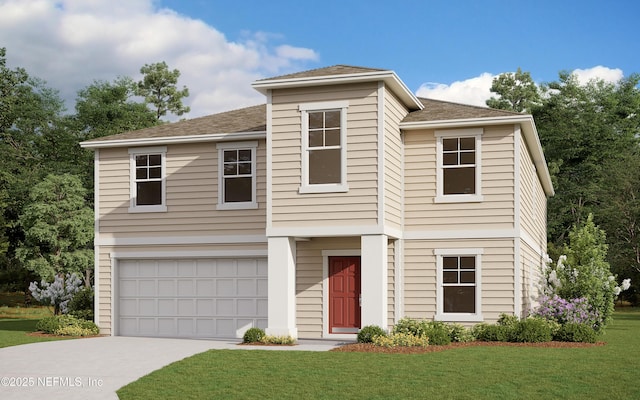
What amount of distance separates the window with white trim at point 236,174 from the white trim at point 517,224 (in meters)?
7.32

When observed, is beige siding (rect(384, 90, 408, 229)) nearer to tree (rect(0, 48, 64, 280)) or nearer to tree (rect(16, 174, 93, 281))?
tree (rect(16, 174, 93, 281))

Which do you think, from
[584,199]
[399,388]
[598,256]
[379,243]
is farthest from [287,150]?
[584,199]

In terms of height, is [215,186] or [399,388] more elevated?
[215,186]

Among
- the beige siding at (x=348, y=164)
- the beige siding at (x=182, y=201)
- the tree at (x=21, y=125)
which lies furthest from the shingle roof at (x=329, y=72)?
the tree at (x=21, y=125)

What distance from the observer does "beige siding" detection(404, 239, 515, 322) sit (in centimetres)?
2088

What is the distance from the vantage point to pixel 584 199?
50531 mm

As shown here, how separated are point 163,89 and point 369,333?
38.9m

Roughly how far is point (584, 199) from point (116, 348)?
38.4 meters

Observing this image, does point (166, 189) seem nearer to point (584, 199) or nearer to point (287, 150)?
point (287, 150)

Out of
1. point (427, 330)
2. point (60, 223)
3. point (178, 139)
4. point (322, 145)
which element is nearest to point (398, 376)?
point (427, 330)

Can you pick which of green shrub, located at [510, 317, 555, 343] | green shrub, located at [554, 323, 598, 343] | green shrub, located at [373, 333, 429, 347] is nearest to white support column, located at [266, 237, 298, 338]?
green shrub, located at [373, 333, 429, 347]

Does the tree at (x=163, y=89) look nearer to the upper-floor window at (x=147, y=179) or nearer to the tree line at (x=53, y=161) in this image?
the tree line at (x=53, y=161)

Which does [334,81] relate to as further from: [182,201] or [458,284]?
[182,201]

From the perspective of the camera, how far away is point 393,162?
2080 centimetres
